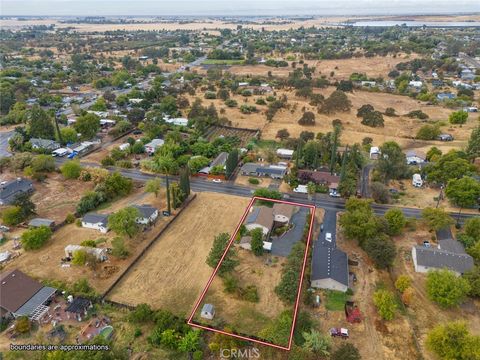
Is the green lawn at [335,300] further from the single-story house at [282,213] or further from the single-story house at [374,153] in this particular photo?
the single-story house at [374,153]

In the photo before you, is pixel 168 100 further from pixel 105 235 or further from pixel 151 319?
pixel 151 319

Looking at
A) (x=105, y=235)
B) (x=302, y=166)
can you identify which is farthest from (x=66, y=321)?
(x=302, y=166)

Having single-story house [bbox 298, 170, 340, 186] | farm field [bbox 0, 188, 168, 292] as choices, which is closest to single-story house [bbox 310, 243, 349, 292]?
single-story house [bbox 298, 170, 340, 186]

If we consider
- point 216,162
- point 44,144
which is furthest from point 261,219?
point 44,144

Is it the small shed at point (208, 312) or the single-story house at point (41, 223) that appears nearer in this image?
the small shed at point (208, 312)

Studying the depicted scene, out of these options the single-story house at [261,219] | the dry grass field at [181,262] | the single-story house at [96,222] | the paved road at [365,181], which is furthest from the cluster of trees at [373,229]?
the single-story house at [96,222]

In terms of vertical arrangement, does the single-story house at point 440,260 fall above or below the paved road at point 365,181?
above

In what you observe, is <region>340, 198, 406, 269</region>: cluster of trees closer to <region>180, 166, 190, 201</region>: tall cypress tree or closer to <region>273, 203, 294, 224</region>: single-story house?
<region>273, 203, 294, 224</region>: single-story house
